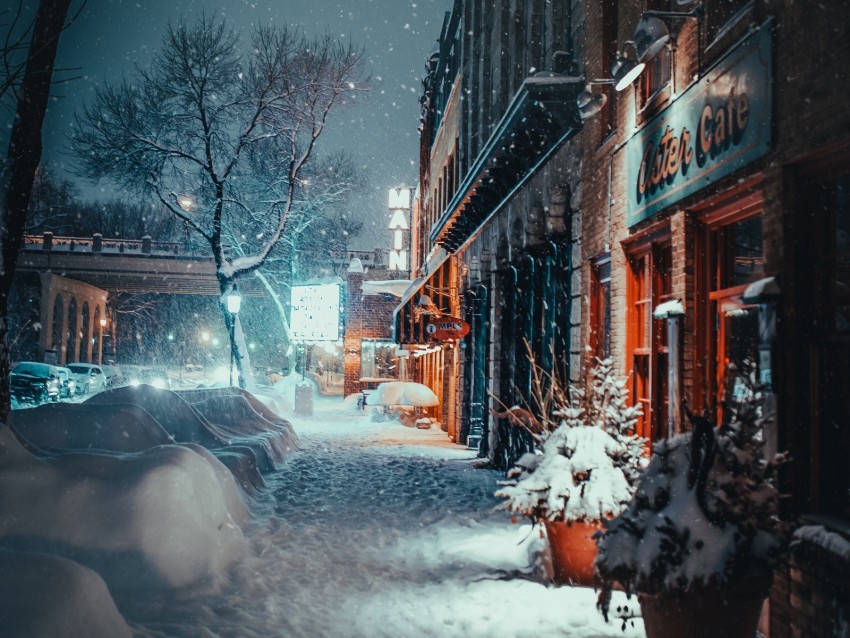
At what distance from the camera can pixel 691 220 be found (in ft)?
21.4

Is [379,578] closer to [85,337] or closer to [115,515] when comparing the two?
[115,515]

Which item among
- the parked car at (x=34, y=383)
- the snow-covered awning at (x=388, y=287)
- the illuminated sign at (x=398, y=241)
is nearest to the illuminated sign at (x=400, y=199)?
the illuminated sign at (x=398, y=241)

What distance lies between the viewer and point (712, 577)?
3646 mm

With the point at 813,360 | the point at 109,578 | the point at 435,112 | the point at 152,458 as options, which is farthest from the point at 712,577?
the point at 435,112

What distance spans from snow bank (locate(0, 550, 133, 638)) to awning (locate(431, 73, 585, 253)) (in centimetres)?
849

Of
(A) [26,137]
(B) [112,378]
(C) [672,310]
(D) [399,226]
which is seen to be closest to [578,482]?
(C) [672,310]

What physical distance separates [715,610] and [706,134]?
158 inches

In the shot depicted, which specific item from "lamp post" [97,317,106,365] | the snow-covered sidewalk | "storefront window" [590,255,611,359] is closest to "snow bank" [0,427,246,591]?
the snow-covered sidewalk

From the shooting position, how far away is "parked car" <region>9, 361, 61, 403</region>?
82.8 feet

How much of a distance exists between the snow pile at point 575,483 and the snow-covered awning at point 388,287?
2879cm

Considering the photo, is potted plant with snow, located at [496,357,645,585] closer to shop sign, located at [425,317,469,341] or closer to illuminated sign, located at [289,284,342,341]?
shop sign, located at [425,317,469,341]

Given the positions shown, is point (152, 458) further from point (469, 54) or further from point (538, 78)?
point (469, 54)

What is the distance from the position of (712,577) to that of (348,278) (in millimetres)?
35010

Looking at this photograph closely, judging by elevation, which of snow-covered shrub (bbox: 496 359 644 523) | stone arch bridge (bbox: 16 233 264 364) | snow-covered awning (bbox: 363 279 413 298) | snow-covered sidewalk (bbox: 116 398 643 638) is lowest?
snow-covered sidewalk (bbox: 116 398 643 638)
